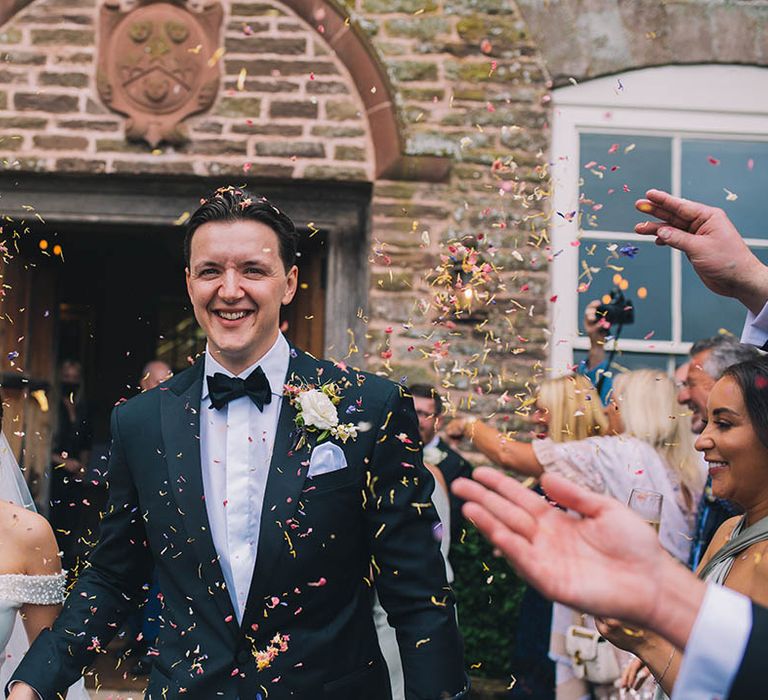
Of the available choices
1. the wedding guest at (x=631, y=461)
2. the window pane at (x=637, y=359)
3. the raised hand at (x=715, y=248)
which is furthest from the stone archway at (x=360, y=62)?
the raised hand at (x=715, y=248)

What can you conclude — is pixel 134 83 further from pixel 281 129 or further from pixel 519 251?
pixel 519 251

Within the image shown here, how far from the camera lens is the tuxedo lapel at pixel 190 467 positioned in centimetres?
255

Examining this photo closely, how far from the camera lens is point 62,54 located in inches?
236

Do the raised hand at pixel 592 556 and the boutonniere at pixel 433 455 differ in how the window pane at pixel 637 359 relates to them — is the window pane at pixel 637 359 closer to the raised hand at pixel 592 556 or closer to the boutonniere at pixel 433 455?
the boutonniere at pixel 433 455

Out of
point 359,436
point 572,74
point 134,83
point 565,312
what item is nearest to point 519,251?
point 565,312

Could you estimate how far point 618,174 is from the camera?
6367mm

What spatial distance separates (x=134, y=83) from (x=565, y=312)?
2885mm

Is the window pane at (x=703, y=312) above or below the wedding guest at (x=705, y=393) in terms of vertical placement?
above

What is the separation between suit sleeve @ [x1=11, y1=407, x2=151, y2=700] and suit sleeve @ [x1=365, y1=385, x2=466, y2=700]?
68 centimetres

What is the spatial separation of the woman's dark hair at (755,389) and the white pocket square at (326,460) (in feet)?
3.62

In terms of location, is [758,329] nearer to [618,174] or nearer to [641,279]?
[641,279]

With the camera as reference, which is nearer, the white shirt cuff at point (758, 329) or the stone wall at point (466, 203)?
the white shirt cuff at point (758, 329)

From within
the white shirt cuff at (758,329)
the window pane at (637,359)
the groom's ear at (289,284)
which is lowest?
the window pane at (637,359)

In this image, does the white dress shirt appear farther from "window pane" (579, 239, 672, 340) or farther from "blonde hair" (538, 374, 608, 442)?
"window pane" (579, 239, 672, 340)
